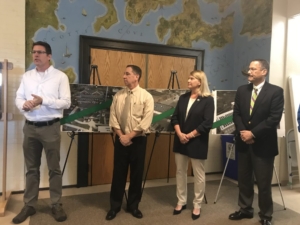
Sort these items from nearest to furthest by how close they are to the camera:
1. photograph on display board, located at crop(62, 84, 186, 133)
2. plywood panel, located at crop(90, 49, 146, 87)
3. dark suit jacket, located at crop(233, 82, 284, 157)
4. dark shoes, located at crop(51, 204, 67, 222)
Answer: dark suit jacket, located at crop(233, 82, 284, 157) < dark shoes, located at crop(51, 204, 67, 222) < photograph on display board, located at crop(62, 84, 186, 133) < plywood panel, located at crop(90, 49, 146, 87)

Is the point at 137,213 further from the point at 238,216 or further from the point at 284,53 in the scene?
the point at 284,53

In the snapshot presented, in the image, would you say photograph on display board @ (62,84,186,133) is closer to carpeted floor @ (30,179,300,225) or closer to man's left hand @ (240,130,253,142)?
carpeted floor @ (30,179,300,225)

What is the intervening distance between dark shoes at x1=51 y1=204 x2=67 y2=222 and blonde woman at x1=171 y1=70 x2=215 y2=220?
1115mm

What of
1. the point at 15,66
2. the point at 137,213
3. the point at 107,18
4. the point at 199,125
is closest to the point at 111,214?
the point at 137,213

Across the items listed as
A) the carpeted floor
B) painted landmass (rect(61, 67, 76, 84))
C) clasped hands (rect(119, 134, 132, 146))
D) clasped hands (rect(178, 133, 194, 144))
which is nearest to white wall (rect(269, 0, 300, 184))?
the carpeted floor

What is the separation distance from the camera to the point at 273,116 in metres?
2.49

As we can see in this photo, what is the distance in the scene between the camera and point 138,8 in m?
3.74

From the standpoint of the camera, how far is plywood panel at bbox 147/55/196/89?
393 cm

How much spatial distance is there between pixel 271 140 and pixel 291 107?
1.56 metres

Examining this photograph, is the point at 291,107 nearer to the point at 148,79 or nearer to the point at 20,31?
the point at 148,79

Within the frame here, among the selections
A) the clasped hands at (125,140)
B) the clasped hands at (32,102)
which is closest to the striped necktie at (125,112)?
the clasped hands at (125,140)

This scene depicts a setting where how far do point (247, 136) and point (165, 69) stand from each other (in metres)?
1.84

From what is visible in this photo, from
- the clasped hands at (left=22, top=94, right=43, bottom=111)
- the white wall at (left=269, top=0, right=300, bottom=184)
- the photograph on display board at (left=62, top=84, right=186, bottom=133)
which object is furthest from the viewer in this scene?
the white wall at (left=269, top=0, right=300, bottom=184)

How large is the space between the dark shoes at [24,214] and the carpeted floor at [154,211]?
0.06 meters
